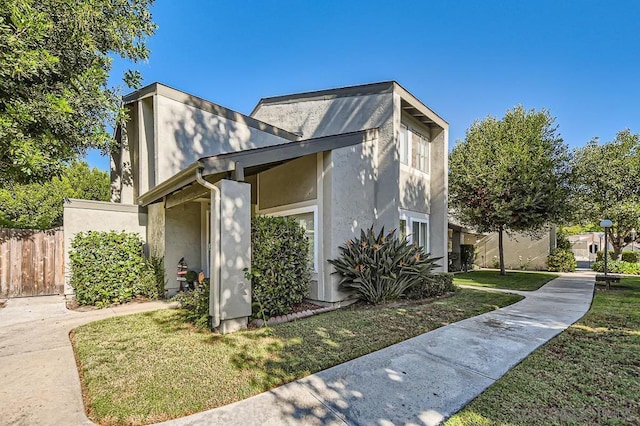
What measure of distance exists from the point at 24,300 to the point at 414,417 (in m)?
11.9

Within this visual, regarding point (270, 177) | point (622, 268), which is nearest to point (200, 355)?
point (270, 177)

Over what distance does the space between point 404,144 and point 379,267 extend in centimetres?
508

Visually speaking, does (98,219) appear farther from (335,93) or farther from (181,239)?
(335,93)

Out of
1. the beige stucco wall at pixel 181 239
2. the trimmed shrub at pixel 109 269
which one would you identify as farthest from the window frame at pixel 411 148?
the trimmed shrub at pixel 109 269

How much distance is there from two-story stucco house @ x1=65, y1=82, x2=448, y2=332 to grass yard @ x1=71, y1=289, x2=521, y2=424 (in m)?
0.96

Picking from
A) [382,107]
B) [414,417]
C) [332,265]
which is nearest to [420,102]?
[382,107]

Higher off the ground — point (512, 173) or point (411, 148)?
point (411, 148)

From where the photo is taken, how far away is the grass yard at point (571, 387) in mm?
3246

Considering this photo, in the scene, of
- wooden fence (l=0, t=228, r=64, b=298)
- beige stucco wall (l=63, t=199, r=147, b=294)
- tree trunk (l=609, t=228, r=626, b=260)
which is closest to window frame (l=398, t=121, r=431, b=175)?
beige stucco wall (l=63, t=199, r=147, b=294)

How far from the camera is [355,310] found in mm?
7945

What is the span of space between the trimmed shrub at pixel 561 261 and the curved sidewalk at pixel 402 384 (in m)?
19.3

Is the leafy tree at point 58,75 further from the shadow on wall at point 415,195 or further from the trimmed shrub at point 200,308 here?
the shadow on wall at point 415,195

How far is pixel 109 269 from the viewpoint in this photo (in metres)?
8.91

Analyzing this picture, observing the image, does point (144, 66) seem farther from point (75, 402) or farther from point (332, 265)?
point (75, 402)
